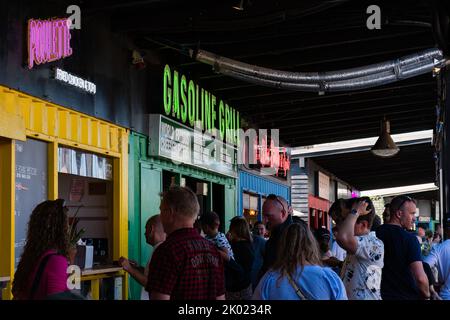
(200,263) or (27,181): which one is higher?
(27,181)

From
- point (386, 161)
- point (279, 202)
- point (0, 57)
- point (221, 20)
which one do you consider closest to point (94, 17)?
point (221, 20)

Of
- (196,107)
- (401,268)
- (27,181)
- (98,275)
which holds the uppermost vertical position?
(196,107)

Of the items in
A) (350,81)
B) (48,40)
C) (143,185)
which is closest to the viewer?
(48,40)

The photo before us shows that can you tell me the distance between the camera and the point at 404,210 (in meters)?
5.90

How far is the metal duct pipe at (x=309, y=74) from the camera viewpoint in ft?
38.3

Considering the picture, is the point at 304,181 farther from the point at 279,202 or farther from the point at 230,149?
the point at 279,202

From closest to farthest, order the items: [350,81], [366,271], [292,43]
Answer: [366,271] → [292,43] → [350,81]

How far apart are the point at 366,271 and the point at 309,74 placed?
25.2ft

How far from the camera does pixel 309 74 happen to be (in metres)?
12.5

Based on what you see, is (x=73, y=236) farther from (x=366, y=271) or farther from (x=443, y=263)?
(x=366, y=271)

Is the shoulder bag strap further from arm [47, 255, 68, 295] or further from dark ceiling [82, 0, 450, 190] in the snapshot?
dark ceiling [82, 0, 450, 190]

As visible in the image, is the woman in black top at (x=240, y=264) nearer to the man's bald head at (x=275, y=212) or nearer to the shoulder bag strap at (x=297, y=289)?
the man's bald head at (x=275, y=212)

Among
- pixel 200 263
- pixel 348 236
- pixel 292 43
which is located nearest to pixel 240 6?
pixel 292 43

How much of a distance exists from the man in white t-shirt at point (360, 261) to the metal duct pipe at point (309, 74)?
6630 mm
